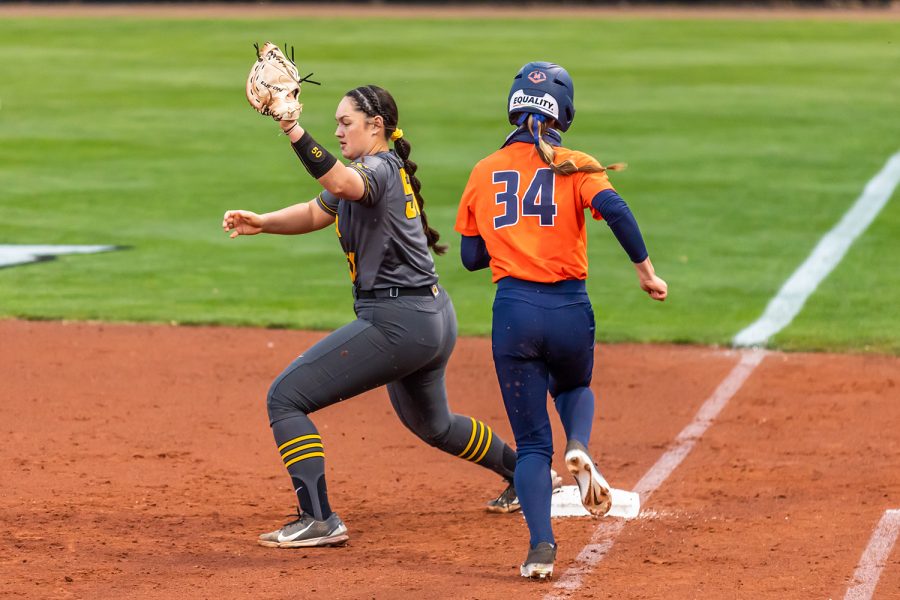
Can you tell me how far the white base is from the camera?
6.77 metres

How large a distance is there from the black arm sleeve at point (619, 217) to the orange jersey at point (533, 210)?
0.04 metres

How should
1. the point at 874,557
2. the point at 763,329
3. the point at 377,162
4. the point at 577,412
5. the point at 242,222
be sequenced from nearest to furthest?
the point at 577,412
the point at 874,557
the point at 377,162
the point at 242,222
the point at 763,329

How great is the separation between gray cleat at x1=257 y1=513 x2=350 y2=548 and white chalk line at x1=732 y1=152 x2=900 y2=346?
5.15 meters

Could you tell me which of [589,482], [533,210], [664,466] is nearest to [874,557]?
[589,482]

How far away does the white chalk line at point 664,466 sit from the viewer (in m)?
5.85

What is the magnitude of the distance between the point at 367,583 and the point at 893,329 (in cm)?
675

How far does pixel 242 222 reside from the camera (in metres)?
6.42

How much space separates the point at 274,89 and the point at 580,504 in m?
2.55

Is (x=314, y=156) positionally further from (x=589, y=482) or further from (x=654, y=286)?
(x=589, y=482)

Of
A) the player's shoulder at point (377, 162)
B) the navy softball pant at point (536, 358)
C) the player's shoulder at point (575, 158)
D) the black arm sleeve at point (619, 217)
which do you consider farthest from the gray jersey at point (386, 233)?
the black arm sleeve at point (619, 217)

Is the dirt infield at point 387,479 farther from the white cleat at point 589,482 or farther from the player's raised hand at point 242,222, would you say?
the player's raised hand at point 242,222

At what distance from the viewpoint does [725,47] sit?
31375mm

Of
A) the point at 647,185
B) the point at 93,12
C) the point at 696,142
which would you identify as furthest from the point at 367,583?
the point at 93,12

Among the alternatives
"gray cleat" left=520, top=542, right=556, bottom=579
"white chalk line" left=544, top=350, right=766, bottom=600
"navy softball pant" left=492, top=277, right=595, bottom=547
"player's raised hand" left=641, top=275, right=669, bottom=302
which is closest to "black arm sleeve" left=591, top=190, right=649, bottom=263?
"player's raised hand" left=641, top=275, right=669, bottom=302
